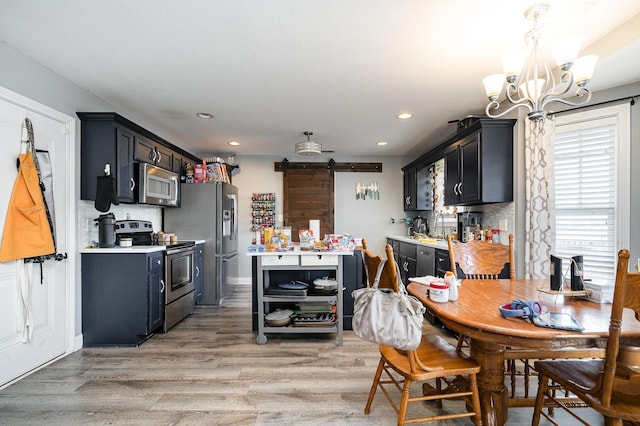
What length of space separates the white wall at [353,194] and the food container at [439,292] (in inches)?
158

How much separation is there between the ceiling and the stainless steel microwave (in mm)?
709

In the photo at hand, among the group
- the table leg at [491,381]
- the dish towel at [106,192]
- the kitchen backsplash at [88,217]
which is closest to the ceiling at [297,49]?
the dish towel at [106,192]

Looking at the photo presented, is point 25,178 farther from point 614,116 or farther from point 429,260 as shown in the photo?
point 614,116

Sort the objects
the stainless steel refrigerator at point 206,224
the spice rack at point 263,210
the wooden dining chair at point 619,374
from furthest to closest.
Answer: the spice rack at point 263,210 → the stainless steel refrigerator at point 206,224 → the wooden dining chair at point 619,374

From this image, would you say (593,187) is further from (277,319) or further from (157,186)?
(157,186)

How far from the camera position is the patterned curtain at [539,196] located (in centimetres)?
263

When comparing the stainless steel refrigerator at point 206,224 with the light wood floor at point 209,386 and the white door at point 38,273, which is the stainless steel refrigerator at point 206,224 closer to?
the light wood floor at point 209,386

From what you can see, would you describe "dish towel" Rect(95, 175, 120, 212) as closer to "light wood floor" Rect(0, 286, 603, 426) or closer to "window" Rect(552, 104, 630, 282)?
"light wood floor" Rect(0, 286, 603, 426)

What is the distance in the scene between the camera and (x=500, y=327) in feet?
3.96

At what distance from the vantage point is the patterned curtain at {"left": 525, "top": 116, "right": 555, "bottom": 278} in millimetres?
2633

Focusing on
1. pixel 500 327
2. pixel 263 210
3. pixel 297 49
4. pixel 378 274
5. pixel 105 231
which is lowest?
pixel 500 327

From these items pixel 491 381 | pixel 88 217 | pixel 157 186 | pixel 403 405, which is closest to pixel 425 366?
pixel 403 405

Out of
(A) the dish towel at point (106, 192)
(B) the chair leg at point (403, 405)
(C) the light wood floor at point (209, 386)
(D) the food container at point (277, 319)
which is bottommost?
(C) the light wood floor at point (209, 386)

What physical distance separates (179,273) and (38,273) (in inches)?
49.2
